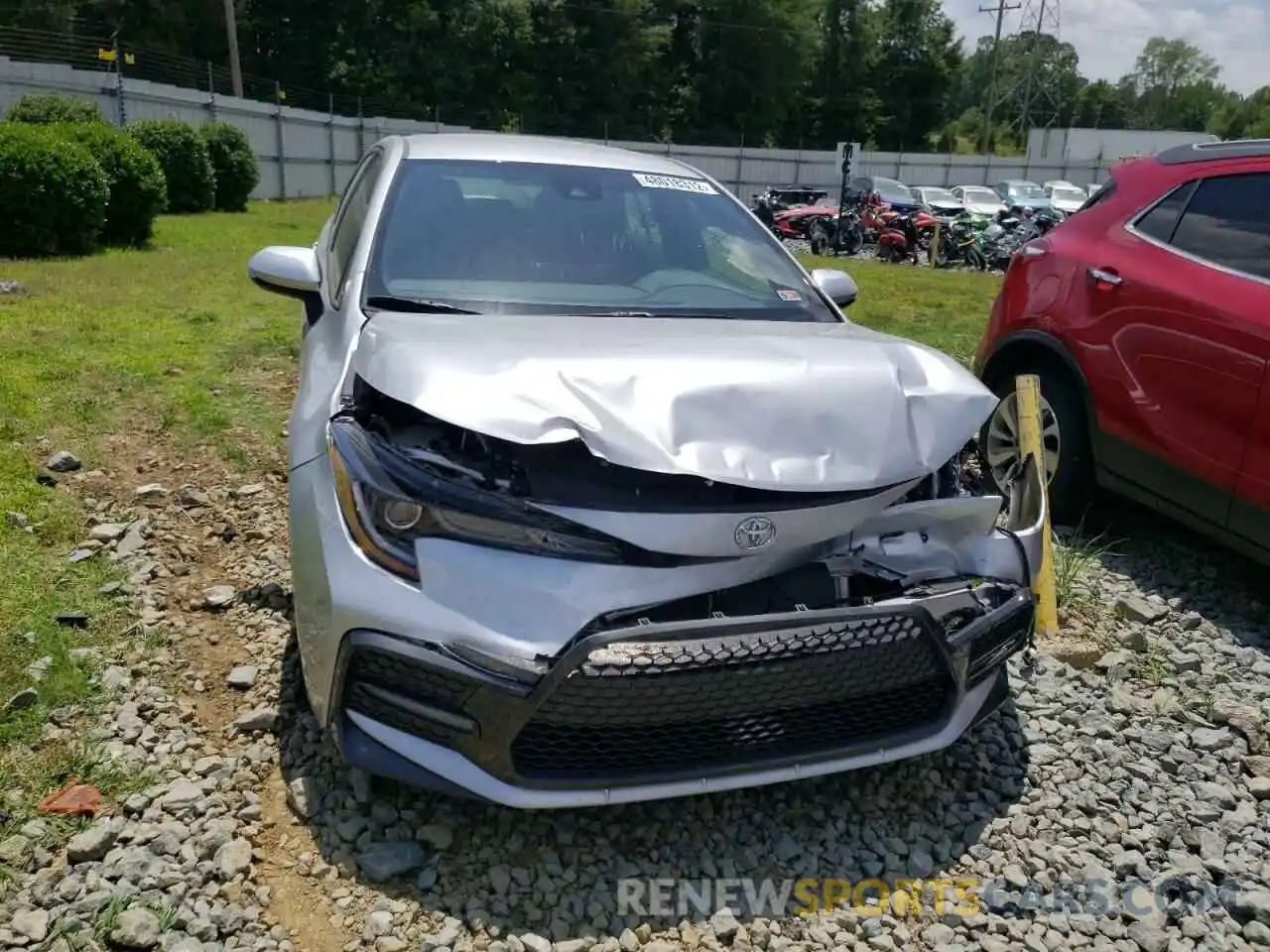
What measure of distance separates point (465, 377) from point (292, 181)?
1054 inches

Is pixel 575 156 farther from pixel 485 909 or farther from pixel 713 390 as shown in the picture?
pixel 485 909

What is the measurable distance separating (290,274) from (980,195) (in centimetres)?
2540

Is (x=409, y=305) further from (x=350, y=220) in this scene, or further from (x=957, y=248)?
(x=957, y=248)

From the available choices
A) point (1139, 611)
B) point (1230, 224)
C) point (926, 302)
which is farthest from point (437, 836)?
point (926, 302)

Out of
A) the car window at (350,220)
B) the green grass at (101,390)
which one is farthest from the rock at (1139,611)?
the green grass at (101,390)

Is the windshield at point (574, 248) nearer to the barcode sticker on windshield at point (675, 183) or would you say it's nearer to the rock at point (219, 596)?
the barcode sticker on windshield at point (675, 183)

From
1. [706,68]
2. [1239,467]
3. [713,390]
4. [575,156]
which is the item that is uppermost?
[706,68]

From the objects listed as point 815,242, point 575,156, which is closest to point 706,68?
point 815,242

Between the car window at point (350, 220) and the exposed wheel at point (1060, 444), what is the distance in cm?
271

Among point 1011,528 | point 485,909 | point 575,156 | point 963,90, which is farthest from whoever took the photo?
point 963,90

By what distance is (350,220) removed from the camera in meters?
3.94

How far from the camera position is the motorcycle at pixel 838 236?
2041cm

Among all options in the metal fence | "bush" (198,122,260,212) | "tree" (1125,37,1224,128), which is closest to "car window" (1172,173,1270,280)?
the metal fence

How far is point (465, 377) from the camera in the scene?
235 centimetres
